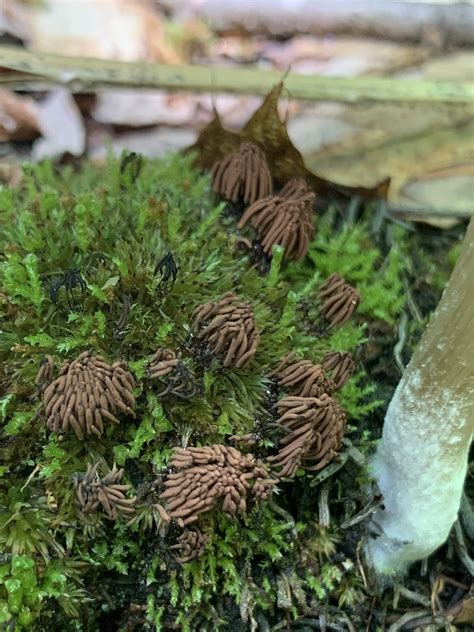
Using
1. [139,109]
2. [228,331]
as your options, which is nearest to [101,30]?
[139,109]

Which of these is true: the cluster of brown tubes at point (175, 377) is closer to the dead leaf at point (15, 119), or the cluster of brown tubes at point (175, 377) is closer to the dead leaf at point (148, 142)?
the dead leaf at point (148, 142)

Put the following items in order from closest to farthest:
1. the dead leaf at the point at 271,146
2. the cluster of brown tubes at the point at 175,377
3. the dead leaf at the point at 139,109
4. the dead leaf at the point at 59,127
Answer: the cluster of brown tubes at the point at 175,377 → the dead leaf at the point at 271,146 → the dead leaf at the point at 59,127 → the dead leaf at the point at 139,109

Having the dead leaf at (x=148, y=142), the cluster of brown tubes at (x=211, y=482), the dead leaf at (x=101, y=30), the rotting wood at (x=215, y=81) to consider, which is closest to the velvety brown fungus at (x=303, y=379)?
the cluster of brown tubes at (x=211, y=482)

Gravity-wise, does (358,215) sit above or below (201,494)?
above

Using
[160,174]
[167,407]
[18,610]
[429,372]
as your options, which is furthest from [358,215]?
[18,610]

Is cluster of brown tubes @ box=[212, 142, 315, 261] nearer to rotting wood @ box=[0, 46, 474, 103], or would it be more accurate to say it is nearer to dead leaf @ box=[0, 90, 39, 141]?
rotting wood @ box=[0, 46, 474, 103]

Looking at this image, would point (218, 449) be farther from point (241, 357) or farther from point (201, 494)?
point (241, 357)
